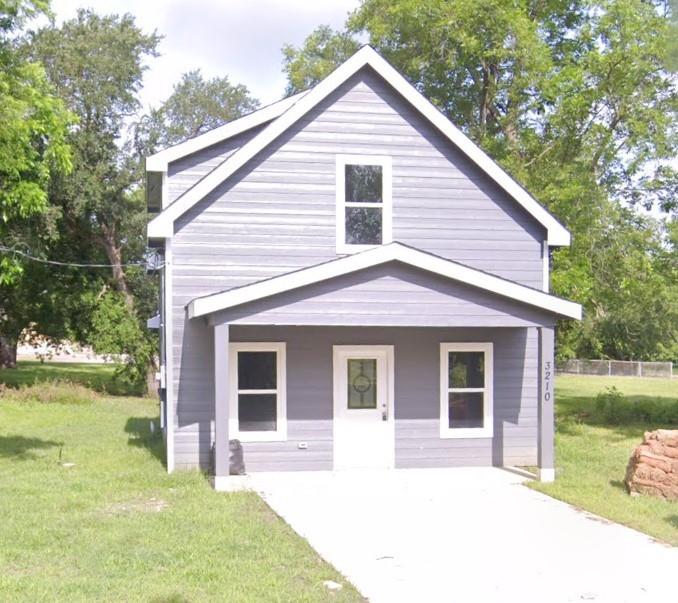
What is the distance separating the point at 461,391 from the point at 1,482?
300 inches

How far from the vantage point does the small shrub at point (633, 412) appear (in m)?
22.2

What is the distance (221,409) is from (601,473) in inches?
254

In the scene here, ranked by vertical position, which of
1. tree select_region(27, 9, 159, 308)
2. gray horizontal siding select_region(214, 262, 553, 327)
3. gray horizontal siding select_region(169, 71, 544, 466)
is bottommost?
gray horizontal siding select_region(214, 262, 553, 327)

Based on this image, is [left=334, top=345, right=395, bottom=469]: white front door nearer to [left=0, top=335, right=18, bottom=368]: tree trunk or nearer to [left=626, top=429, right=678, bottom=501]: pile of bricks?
[left=626, top=429, right=678, bottom=501]: pile of bricks

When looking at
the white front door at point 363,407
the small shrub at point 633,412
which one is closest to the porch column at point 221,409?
the white front door at point 363,407

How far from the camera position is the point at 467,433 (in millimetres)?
14047

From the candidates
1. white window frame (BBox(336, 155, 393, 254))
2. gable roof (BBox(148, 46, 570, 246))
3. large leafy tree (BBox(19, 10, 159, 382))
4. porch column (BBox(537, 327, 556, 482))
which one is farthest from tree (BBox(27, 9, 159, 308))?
porch column (BBox(537, 327, 556, 482))

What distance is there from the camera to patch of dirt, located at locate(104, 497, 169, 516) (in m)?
10.1

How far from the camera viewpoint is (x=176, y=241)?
13.2 meters

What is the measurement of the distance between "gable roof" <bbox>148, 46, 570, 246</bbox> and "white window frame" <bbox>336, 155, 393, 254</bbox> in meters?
1.10

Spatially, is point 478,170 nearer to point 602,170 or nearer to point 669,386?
point 602,170

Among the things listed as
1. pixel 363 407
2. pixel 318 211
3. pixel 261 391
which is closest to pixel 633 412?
pixel 363 407

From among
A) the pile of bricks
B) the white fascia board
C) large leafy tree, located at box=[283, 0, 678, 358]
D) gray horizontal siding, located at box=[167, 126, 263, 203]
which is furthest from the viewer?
large leafy tree, located at box=[283, 0, 678, 358]

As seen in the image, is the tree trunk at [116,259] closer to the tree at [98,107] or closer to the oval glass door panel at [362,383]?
the tree at [98,107]
